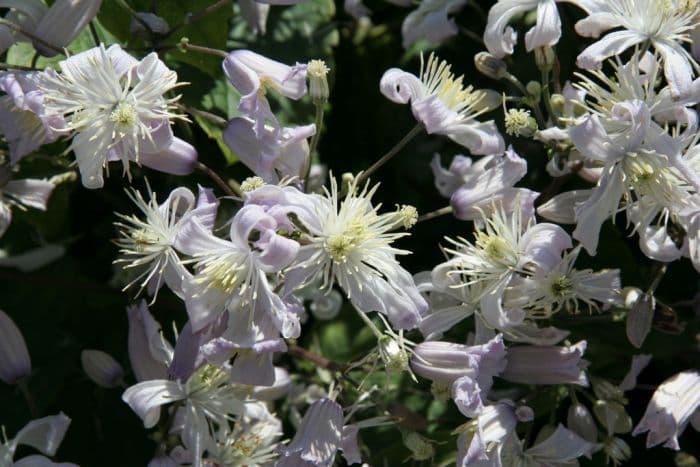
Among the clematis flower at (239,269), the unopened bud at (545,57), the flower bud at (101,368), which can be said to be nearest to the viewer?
the clematis flower at (239,269)

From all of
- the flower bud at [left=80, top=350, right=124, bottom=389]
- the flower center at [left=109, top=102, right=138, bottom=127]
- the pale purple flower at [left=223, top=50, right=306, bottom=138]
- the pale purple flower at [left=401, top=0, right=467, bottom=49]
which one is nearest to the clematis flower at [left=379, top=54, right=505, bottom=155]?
the pale purple flower at [left=223, top=50, right=306, bottom=138]

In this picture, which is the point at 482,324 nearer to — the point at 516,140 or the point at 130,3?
the point at 516,140

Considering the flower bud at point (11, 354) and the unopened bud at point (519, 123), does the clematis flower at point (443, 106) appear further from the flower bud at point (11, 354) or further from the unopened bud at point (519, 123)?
the flower bud at point (11, 354)

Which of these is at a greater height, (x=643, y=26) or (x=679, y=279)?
(x=643, y=26)

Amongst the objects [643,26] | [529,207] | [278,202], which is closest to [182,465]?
[278,202]

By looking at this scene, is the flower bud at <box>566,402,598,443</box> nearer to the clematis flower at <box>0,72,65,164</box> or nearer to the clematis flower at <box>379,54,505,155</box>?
the clematis flower at <box>379,54,505,155</box>

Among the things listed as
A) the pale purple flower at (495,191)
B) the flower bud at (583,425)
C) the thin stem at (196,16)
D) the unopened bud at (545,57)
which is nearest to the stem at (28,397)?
the thin stem at (196,16)

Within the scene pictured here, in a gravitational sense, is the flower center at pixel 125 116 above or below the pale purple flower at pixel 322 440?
above
